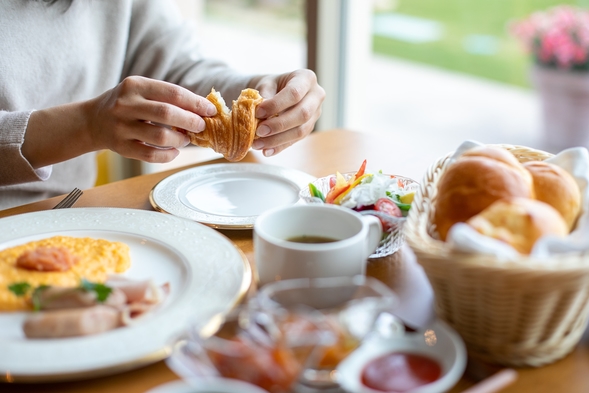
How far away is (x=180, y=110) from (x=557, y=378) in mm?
719

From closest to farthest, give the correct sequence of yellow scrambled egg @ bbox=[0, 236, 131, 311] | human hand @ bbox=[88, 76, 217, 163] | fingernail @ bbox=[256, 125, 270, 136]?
yellow scrambled egg @ bbox=[0, 236, 131, 311] < human hand @ bbox=[88, 76, 217, 163] < fingernail @ bbox=[256, 125, 270, 136]

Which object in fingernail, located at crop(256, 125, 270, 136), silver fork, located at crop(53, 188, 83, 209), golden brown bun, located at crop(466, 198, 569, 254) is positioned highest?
golden brown bun, located at crop(466, 198, 569, 254)

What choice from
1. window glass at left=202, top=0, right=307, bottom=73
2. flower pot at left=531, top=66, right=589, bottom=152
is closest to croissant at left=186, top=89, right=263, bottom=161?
window glass at left=202, top=0, right=307, bottom=73

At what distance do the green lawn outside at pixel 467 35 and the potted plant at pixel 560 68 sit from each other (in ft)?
0.30

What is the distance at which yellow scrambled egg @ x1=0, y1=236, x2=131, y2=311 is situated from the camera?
30.9 inches

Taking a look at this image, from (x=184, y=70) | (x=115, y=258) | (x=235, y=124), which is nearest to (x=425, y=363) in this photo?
(x=115, y=258)

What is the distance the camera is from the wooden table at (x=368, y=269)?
0.67 meters

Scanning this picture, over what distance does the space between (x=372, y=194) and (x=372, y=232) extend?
108 mm

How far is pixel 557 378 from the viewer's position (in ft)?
2.22

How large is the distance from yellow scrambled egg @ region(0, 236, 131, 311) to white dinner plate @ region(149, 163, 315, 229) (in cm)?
19

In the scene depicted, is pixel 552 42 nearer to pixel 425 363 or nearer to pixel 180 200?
pixel 180 200

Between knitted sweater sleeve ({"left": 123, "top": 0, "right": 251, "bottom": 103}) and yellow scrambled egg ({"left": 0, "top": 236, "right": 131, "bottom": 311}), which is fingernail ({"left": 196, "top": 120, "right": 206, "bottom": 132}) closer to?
yellow scrambled egg ({"left": 0, "top": 236, "right": 131, "bottom": 311})

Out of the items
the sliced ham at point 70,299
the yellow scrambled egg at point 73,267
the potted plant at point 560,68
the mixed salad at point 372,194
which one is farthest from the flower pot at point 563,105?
the sliced ham at point 70,299

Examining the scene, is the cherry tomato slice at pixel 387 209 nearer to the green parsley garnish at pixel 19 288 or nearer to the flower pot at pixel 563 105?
the green parsley garnish at pixel 19 288
